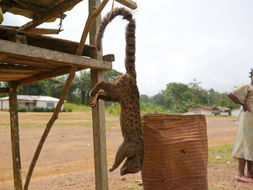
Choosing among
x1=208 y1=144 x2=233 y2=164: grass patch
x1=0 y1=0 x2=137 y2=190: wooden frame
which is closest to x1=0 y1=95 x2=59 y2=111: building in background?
x1=208 y1=144 x2=233 y2=164: grass patch

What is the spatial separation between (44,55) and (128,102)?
81 cm

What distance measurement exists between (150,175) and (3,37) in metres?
1.90

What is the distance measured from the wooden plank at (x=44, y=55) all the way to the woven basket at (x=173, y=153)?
792mm

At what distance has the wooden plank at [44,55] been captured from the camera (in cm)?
160

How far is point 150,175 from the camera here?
2428 millimetres

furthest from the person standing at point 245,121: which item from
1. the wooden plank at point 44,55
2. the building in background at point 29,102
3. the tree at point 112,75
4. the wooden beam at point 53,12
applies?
the building in background at point 29,102

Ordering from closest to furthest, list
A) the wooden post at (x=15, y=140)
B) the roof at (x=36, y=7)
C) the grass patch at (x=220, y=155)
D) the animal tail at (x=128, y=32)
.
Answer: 1. the animal tail at (x=128, y=32)
2. the roof at (x=36, y=7)
3. the wooden post at (x=15, y=140)
4. the grass patch at (x=220, y=155)

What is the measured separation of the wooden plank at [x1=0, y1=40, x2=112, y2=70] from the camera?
5.24 feet

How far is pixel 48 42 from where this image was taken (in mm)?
1973

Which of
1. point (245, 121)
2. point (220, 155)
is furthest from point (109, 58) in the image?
point (220, 155)

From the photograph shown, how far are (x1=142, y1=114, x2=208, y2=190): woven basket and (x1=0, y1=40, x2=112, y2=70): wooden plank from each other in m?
0.79

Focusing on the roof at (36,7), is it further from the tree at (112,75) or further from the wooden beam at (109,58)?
the tree at (112,75)

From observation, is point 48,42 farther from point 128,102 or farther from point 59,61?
point 128,102

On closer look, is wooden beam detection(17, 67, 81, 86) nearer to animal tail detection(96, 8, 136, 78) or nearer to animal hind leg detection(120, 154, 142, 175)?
animal tail detection(96, 8, 136, 78)
